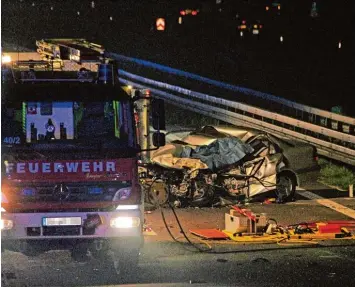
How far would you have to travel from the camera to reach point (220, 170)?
51.5 feet

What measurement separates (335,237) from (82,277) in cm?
406

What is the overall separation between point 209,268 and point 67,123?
229 centimetres

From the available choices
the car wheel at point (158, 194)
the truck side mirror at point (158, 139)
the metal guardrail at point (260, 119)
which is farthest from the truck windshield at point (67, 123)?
the metal guardrail at point (260, 119)

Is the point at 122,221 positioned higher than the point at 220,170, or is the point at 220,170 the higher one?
the point at 122,221

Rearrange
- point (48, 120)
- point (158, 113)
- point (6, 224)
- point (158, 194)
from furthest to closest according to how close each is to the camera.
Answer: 1. point (158, 194)
2. point (158, 113)
3. point (48, 120)
4. point (6, 224)

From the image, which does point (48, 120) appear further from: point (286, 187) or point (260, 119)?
point (260, 119)

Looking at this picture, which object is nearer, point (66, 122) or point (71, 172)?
point (71, 172)

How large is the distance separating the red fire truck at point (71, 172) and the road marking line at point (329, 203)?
17.5 feet

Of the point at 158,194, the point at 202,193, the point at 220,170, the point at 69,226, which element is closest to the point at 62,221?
the point at 69,226

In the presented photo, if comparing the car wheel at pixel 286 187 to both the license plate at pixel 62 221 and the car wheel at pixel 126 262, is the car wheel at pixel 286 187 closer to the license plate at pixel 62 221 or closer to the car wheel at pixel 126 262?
the car wheel at pixel 126 262

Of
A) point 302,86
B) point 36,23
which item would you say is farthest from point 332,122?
point 36,23

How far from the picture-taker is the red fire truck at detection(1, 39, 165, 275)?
35.3 feet

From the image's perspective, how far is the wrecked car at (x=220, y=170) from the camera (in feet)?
51.2

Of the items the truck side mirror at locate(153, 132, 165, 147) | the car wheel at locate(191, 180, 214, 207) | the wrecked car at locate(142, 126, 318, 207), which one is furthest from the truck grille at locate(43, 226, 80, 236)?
the car wheel at locate(191, 180, 214, 207)
